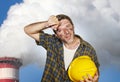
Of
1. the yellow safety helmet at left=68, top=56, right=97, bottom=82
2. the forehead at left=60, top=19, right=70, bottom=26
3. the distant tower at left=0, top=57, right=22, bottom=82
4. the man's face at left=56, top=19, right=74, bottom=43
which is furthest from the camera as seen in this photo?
the distant tower at left=0, top=57, right=22, bottom=82

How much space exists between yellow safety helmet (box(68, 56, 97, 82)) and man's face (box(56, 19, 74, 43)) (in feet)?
1.30

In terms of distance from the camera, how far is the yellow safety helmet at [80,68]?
5238mm

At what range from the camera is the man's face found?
5742 millimetres

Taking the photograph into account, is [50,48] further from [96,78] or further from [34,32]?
[96,78]

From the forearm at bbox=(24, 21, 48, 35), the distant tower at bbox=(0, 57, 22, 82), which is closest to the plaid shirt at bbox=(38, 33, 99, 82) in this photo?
the forearm at bbox=(24, 21, 48, 35)

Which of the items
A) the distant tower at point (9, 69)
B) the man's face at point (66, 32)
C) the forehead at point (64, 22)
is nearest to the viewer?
the man's face at point (66, 32)

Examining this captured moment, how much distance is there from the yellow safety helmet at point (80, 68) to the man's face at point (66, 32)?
1.30 ft

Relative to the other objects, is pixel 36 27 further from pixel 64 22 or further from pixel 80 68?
pixel 80 68

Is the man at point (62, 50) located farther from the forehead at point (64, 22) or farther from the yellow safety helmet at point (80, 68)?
the yellow safety helmet at point (80, 68)

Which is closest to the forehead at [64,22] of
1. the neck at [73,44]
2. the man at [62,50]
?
the man at [62,50]

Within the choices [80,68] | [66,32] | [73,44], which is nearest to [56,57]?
[73,44]

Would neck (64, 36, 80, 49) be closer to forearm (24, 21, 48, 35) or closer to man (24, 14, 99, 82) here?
man (24, 14, 99, 82)

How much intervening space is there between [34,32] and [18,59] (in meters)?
67.7

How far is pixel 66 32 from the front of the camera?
18.8 ft
